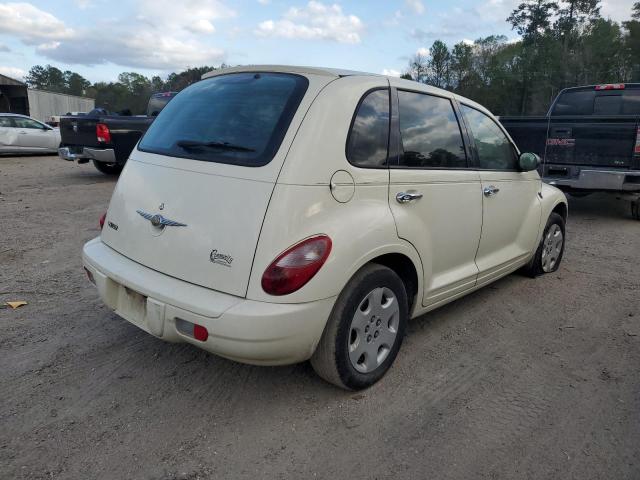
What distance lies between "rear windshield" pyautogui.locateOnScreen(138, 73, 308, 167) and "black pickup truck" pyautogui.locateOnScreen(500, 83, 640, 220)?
6261 mm

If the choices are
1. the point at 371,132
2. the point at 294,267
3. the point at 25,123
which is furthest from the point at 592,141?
the point at 25,123

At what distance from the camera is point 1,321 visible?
12.2 ft

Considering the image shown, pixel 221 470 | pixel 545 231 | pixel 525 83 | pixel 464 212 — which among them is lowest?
pixel 221 470

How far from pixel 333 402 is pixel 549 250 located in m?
3.25

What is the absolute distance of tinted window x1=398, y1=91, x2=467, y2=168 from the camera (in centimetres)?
316

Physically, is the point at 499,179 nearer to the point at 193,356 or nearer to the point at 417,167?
the point at 417,167

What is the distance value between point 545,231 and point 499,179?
125 centimetres

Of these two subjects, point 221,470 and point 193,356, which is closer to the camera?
point 221,470

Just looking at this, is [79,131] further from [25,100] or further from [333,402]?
[25,100]

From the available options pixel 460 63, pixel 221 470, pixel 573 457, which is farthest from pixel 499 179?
pixel 460 63

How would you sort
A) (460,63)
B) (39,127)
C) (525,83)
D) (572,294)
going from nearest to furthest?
(572,294) < (39,127) < (525,83) < (460,63)

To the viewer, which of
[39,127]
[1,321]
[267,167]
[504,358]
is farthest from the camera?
[39,127]

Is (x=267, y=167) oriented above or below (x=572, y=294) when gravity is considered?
above

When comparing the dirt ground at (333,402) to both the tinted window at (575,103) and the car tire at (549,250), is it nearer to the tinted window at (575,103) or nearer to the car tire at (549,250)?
the car tire at (549,250)
